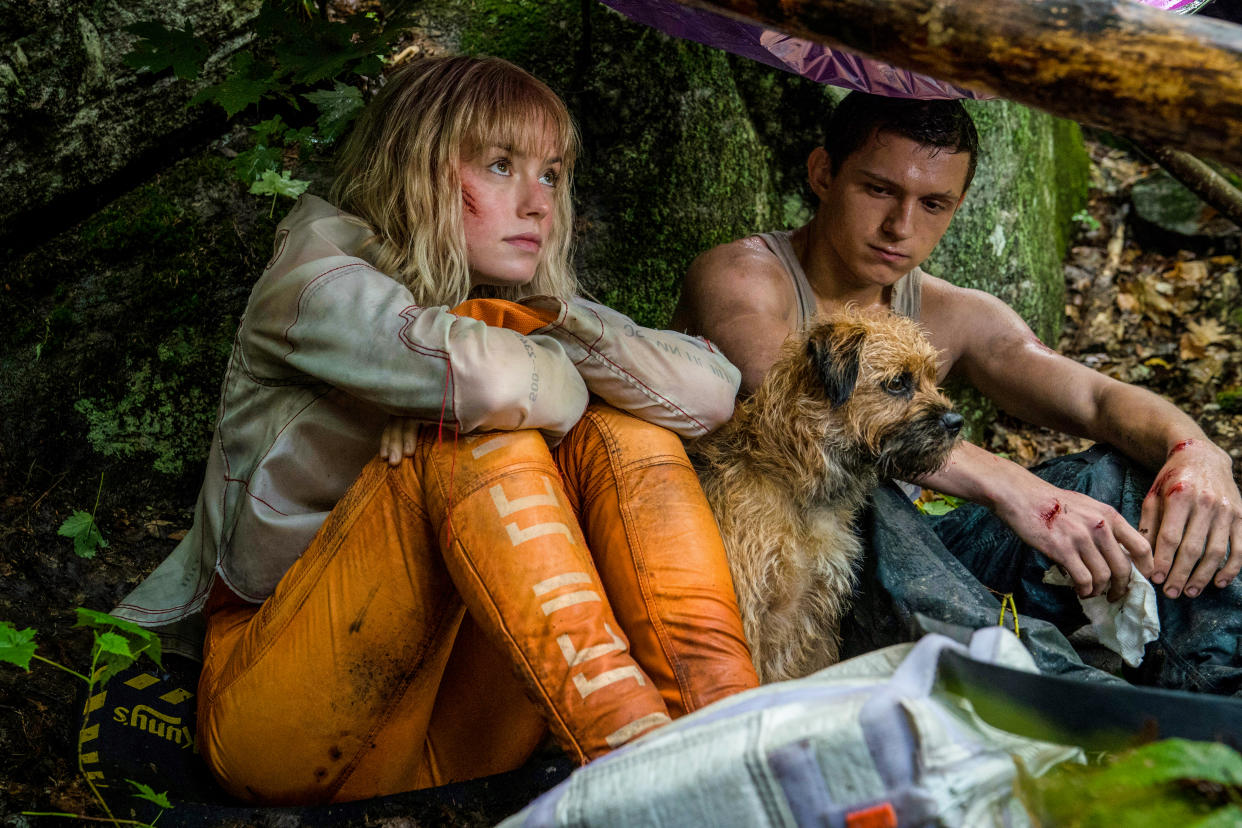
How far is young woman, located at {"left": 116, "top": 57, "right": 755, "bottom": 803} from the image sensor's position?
204 cm

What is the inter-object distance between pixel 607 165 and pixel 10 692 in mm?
3266

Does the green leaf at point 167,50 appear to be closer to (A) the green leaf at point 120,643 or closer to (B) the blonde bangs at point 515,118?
(B) the blonde bangs at point 515,118

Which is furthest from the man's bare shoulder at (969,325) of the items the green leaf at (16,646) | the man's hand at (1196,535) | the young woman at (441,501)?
the green leaf at (16,646)

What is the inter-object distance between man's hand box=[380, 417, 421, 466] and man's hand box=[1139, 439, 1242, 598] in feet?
7.61

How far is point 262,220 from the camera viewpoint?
13.1 feet

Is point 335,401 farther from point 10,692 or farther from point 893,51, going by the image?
point 893,51

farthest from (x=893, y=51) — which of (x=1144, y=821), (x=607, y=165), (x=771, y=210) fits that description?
(x=771, y=210)

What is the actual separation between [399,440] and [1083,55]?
1.66 metres

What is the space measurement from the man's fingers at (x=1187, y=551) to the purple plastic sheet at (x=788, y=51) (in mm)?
1568

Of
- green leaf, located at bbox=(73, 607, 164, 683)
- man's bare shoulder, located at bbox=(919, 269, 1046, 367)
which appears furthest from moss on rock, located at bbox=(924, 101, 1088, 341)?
green leaf, located at bbox=(73, 607, 164, 683)

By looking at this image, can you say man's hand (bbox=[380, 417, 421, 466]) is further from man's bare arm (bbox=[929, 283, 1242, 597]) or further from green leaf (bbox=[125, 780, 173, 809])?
man's bare arm (bbox=[929, 283, 1242, 597])

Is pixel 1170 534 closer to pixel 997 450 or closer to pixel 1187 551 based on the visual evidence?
pixel 1187 551

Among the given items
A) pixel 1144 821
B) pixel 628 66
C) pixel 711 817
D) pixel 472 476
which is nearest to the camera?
pixel 1144 821

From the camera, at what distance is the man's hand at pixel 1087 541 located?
272 centimetres
